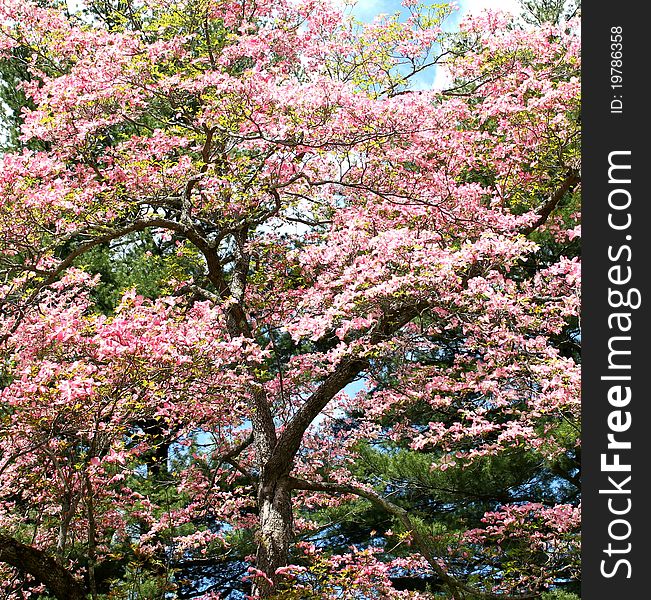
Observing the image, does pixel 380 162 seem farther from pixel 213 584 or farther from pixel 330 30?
pixel 213 584

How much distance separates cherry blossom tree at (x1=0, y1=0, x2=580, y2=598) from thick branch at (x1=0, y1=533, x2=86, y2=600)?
0.01m

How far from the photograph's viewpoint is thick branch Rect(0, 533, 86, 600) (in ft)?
14.2

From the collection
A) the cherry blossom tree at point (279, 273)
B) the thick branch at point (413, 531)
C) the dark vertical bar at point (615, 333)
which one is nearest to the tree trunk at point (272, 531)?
the cherry blossom tree at point (279, 273)

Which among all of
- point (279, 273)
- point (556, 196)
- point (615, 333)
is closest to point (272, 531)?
point (279, 273)

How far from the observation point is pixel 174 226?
5.64 metres

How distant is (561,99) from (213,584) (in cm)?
771

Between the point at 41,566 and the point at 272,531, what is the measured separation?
162 cm

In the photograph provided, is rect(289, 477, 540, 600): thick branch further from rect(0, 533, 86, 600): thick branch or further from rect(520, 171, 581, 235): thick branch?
rect(520, 171, 581, 235): thick branch

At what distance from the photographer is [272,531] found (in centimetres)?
522

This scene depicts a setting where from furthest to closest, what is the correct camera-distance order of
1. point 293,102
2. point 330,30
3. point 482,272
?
point 330,30 → point 482,272 → point 293,102

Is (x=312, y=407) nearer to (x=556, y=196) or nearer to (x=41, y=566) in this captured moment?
(x=41, y=566)

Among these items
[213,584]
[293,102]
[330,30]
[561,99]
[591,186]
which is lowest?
[213,584]

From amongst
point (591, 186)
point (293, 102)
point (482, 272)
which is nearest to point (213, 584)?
point (482, 272)

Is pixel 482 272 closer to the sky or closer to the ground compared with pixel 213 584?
closer to the sky
